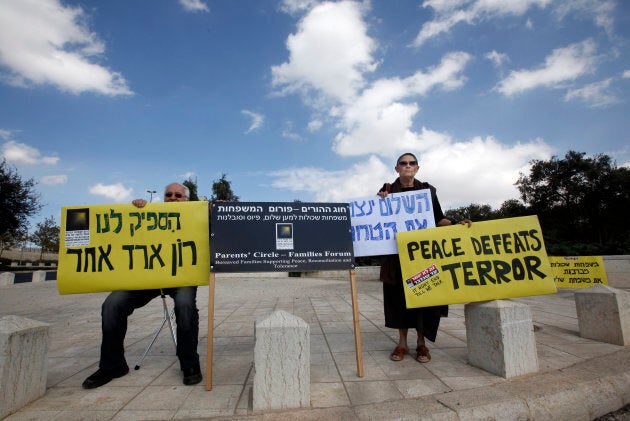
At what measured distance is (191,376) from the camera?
297 centimetres

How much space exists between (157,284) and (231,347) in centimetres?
164

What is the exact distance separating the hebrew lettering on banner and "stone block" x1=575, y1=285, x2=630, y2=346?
2.56 metres

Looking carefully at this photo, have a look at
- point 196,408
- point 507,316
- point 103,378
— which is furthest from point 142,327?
point 507,316

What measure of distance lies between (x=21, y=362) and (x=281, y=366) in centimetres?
213

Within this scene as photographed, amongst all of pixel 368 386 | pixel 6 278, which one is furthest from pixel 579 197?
pixel 6 278

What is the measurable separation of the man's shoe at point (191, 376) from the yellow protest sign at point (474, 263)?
2.19 metres

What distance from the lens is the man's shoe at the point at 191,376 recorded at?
2947mm

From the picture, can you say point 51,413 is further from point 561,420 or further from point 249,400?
point 561,420

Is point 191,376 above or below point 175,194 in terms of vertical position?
below

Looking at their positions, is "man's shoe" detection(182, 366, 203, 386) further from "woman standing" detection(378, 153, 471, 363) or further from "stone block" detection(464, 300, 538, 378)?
"stone block" detection(464, 300, 538, 378)

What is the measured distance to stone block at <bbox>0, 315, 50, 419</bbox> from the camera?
2.41 metres

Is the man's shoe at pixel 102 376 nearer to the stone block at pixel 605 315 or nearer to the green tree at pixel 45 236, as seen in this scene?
the stone block at pixel 605 315

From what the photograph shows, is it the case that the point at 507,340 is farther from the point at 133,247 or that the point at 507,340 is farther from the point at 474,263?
the point at 133,247

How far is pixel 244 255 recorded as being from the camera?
3027 mm
